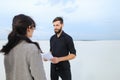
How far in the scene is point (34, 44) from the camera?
138 cm

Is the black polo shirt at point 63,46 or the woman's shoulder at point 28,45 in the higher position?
the woman's shoulder at point 28,45

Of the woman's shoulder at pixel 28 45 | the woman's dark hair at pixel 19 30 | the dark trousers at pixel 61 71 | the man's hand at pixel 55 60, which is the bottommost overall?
the dark trousers at pixel 61 71

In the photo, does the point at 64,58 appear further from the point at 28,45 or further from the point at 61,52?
the point at 28,45

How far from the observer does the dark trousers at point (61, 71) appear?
2.75 metres

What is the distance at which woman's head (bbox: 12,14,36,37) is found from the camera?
1.38 m

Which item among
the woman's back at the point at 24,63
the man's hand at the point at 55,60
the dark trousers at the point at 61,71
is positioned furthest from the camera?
the dark trousers at the point at 61,71

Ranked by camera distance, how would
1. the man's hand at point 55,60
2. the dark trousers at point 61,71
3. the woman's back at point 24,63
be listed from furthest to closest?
the dark trousers at point 61,71 < the man's hand at point 55,60 < the woman's back at point 24,63

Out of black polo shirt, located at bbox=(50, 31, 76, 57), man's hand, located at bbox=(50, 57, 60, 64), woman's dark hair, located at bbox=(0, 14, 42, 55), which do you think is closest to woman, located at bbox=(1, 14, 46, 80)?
woman's dark hair, located at bbox=(0, 14, 42, 55)

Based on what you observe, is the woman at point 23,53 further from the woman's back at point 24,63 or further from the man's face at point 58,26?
the man's face at point 58,26

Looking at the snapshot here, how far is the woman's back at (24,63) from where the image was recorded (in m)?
1.34

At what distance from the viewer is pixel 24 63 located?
137 centimetres

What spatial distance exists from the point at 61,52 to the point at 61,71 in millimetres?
212

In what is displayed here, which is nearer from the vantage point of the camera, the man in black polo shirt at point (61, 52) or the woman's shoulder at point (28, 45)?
the woman's shoulder at point (28, 45)

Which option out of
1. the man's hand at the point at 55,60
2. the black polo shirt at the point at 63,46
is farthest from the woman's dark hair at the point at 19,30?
the black polo shirt at the point at 63,46
